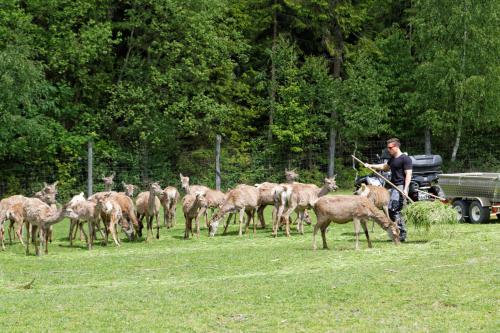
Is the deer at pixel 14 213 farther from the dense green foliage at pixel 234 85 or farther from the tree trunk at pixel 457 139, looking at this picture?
the tree trunk at pixel 457 139

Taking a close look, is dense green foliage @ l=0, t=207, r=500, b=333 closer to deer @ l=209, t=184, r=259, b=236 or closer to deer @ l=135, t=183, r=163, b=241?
deer @ l=135, t=183, r=163, b=241

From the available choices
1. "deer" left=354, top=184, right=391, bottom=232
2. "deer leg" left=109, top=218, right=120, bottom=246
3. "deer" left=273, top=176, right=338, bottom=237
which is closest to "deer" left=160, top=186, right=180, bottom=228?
"deer leg" left=109, top=218, right=120, bottom=246

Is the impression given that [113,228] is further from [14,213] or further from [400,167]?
[400,167]

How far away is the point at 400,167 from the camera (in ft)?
54.6

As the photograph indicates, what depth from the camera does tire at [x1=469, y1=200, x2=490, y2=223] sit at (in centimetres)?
2014

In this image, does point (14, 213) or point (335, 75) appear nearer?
point (14, 213)

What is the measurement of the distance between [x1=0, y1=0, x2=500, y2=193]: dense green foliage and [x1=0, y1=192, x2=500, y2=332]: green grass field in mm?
15401

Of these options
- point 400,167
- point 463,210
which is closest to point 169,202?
point 463,210

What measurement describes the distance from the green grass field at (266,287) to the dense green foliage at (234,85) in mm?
15401

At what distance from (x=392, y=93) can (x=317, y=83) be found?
144 inches

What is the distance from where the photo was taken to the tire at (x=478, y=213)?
793 inches

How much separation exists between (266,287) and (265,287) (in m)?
0.02

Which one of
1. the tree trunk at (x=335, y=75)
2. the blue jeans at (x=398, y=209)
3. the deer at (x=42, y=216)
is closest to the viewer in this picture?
the blue jeans at (x=398, y=209)

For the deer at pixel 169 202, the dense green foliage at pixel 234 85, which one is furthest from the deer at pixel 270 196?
the dense green foliage at pixel 234 85
